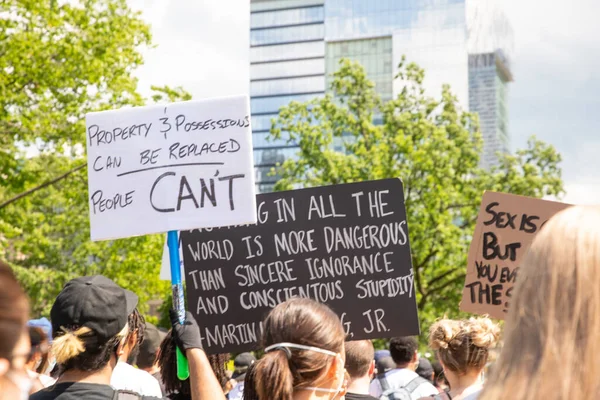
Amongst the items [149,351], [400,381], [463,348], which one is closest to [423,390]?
[400,381]

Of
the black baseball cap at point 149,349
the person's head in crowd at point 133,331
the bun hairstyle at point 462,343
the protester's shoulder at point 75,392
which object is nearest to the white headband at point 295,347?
the protester's shoulder at point 75,392

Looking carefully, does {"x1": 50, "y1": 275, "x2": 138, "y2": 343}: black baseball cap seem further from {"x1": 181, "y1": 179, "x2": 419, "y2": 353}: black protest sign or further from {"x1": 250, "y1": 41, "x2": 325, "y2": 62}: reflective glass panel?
{"x1": 250, "y1": 41, "x2": 325, "y2": 62}: reflective glass panel

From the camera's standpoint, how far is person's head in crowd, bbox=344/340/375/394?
469cm

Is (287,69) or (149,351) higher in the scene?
(287,69)

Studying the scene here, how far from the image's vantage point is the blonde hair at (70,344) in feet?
9.95

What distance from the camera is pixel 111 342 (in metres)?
3.17

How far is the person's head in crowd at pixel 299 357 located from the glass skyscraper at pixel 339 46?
373 feet

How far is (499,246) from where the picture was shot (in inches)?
199

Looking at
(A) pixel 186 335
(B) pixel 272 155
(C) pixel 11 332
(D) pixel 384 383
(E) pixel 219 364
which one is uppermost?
(B) pixel 272 155

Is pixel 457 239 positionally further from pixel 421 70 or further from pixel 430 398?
pixel 430 398

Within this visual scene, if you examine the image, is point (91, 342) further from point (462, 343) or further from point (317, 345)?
point (462, 343)

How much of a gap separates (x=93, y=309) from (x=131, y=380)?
191cm

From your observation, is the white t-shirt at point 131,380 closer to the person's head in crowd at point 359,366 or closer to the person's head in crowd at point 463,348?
the person's head in crowd at point 359,366

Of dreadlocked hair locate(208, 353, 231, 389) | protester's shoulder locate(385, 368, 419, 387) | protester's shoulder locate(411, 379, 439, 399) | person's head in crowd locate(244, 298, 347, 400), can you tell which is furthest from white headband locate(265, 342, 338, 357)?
protester's shoulder locate(385, 368, 419, 387)
